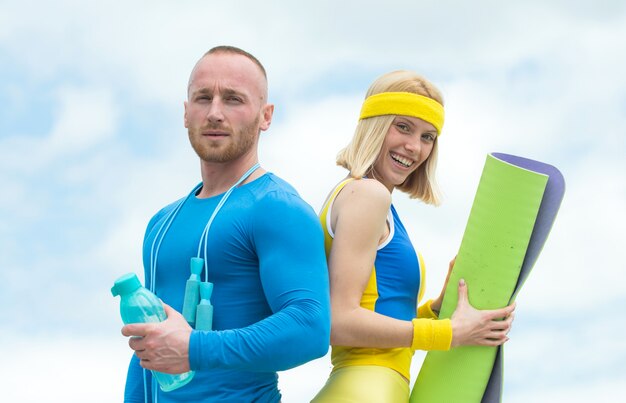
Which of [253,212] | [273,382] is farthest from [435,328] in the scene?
[253,212]

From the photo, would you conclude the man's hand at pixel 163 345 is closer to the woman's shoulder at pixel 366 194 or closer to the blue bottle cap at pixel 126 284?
the blue bottle cap at pixel 126 284

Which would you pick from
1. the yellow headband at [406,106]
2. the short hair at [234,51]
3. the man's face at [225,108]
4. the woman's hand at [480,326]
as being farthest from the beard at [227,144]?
→ the woman's hand at [480,326]

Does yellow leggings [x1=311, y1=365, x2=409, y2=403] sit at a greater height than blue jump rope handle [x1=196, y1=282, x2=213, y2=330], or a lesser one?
lesser

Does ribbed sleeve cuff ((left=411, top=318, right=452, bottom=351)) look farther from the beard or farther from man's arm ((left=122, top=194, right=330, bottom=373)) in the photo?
the beard

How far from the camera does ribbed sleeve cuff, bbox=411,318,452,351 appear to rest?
405 centimetres

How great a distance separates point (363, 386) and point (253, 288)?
2.45 feet

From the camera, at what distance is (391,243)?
4.29 metres

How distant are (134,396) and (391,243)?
4.86 ft

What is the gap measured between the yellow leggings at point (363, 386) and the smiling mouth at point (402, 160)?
1085 mm

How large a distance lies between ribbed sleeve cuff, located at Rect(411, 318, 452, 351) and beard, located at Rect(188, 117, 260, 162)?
1144 millimetres

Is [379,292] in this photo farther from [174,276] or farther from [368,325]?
[174,276]

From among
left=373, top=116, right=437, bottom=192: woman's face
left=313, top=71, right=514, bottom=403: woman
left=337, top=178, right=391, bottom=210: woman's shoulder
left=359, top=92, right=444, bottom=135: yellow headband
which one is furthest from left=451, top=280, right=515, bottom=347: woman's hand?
left=359, top=92, right=444, bottom=135: yellow headband

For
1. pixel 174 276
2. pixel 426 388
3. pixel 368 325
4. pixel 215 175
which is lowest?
pixel 426 388

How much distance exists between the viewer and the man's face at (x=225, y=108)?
12.9 ft
